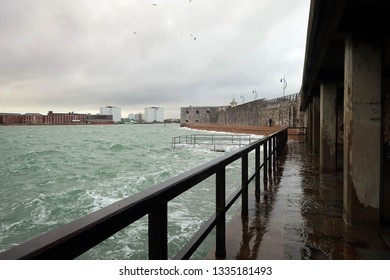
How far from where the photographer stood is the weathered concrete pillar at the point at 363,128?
4102 millimetres

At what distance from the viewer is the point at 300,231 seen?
13.6 ft

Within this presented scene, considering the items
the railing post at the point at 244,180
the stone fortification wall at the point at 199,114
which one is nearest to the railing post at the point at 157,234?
the railing post at the point at 244,180

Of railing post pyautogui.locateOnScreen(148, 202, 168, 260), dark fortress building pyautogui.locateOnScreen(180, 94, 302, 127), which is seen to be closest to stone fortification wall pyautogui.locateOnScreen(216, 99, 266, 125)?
dark fortress building pyautogui.locateOnScreen(180, 94, 302, 127)

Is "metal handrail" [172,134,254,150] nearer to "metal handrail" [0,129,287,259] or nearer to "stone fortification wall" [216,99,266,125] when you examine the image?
"stone fortification wall" [216,99,266,125]

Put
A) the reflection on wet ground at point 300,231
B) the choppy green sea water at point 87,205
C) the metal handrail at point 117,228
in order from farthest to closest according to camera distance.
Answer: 1. the choppy green sea water at point 87,205
2. the reflection on wet ground at point 300,231
3. the metal handrail at point 117,228

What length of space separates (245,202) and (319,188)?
9.29ft

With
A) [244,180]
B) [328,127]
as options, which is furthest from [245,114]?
[244,180]

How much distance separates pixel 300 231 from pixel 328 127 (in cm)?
550

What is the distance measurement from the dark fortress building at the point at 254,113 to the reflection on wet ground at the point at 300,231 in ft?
109

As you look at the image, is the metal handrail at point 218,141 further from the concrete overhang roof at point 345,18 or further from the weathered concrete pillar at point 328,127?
the concrete overhang roof at point 345,18

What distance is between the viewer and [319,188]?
6773mm

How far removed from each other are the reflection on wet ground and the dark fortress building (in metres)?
33.4

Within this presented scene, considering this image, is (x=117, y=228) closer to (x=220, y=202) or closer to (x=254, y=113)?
(x=220, y=202)

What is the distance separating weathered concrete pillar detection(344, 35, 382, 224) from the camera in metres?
4.10
